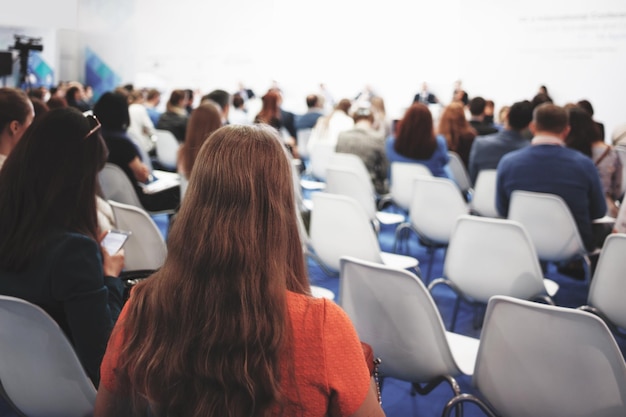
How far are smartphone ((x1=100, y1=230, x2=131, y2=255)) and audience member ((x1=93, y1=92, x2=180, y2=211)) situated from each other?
83.0 inches

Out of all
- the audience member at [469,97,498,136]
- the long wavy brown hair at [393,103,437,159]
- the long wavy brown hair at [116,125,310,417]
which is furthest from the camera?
the audience member at [469,97,498,136]

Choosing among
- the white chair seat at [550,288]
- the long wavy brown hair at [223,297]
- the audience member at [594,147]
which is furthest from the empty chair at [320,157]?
the long wavy brown hair at [223,297]

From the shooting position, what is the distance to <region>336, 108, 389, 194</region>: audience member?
555 cm

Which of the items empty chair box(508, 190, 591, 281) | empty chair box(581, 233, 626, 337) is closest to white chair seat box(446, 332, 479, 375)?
empty chair box(581, 233, 626, 337)

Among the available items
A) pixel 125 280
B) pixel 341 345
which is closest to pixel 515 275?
pixel 125 280

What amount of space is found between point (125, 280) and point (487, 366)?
1231 mm

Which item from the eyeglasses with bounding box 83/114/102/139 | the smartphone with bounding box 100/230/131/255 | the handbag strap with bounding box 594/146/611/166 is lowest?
the smartphone with bounding box 100/230/131/255

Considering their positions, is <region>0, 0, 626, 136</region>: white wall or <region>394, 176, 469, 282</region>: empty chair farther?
<region>0, 0, 626, 136</region>: white wall

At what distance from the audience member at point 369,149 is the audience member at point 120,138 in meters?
1.92

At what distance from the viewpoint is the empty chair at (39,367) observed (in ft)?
5.29

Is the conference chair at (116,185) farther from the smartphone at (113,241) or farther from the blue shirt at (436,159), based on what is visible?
the blue shirt at (436,159)

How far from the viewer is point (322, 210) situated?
339cm

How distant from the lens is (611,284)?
264 cm

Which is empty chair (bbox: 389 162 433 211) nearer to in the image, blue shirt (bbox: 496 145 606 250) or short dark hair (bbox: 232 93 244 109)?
blue shirt (bbox: 496 145 606 250)
